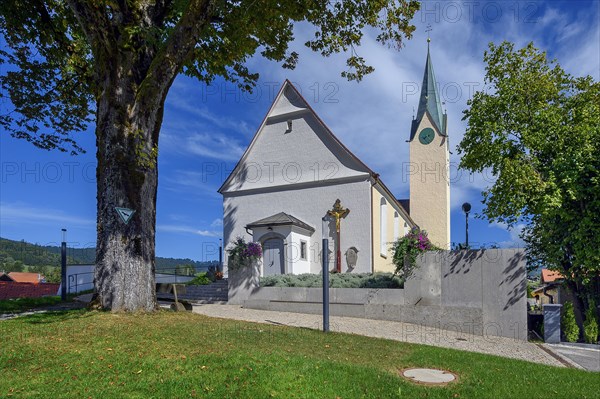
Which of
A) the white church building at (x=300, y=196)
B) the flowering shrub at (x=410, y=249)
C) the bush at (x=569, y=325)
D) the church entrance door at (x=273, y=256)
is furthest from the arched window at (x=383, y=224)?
the bush at (x=569, y=325)

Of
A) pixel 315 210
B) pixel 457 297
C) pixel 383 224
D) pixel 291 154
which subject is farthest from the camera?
pixel 383 224

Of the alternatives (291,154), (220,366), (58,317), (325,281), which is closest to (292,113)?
(291,154)

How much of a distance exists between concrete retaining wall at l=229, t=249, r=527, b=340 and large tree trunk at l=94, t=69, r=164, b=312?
6.94 metres

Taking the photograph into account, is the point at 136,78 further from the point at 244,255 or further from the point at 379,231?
the point at 379,231

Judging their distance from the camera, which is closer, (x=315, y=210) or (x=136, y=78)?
(x=136, y=78)

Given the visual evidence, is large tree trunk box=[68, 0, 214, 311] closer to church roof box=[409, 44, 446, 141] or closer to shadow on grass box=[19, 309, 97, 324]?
shadow on grass box=[19, 309, 97, 324]

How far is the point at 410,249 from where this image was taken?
1290 centimetres

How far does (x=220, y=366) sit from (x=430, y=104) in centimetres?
3317

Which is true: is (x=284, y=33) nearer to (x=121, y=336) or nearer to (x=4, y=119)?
(x=121, y=336)

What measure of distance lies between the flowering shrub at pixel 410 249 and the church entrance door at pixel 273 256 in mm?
8478

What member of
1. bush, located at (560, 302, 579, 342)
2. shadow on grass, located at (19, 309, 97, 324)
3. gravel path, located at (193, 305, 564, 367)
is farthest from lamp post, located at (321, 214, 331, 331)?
bush, located at (560, 302, 579, 342)

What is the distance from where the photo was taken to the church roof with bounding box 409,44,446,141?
33375 mm

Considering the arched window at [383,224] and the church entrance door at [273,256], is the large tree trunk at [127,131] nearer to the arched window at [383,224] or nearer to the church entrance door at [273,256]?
the church entrance door at [273,256]

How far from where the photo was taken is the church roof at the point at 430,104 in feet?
109
